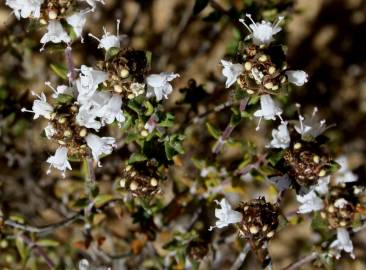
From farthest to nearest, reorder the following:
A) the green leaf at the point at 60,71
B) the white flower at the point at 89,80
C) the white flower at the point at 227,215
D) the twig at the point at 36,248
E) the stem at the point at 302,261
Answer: the twig at the point at 36,248 → the stem at the point at 302,261 → the green leaf at the point at 60,71 → the white flower at the point at 227,215 → the white flower at the point at 89,80

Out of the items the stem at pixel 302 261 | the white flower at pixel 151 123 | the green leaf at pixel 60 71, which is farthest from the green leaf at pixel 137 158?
the stem at pixel 302 261

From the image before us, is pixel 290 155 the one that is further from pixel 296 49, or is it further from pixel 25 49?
pixel 296 49

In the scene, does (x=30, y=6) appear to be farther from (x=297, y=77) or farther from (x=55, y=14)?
(x=297, y=77)

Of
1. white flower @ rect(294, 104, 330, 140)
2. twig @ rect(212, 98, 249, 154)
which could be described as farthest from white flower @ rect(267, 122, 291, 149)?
twig @ rect(212, 98, 249, 154)

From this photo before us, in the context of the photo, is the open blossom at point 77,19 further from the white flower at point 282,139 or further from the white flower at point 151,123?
the white flower at point 282,139

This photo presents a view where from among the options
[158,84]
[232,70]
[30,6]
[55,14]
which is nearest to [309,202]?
[232,70]

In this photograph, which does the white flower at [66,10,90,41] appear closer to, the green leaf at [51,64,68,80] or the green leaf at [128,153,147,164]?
the green leaf at [51,64,68,80]
